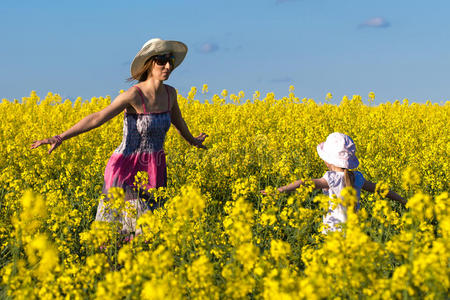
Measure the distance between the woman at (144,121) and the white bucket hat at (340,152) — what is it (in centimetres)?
155

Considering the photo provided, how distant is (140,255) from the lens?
217 centimetres

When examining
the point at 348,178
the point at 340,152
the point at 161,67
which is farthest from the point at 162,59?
the point at 348,178

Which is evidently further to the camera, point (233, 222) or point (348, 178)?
point (348, 178)

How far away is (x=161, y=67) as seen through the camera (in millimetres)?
4059

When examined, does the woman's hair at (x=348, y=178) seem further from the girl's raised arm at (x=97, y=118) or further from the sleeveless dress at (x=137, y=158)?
the girl's raised arm at (x=97, y=118)

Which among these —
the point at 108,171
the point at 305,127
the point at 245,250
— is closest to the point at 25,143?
the point at 108,171

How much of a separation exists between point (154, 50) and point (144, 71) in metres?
0.28

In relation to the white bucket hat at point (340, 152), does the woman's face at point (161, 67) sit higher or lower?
higher

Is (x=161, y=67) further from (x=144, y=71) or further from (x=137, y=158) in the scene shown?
(x=137, y=158)

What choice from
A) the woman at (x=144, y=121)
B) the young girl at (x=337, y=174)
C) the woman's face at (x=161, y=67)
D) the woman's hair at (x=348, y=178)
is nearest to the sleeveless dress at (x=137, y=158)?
the woman at (x=144, y=121)

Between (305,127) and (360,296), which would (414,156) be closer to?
(305,127)

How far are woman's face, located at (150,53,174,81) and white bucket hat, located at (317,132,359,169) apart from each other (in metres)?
1.58

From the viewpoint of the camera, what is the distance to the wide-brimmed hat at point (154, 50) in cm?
397

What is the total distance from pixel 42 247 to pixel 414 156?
5.51m
